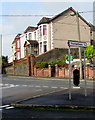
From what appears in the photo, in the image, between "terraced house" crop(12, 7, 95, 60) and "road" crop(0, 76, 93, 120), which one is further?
"terraced house" crop(12, 7, 95, 60)

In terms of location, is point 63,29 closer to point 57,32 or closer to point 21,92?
point 57,32

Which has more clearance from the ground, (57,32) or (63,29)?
(63,29)

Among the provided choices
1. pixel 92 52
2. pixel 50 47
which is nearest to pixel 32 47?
pixel 50 47

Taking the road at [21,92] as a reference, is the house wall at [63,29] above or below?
above

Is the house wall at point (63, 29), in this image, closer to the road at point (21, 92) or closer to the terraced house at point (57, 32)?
the terraced house at point (57, 32)

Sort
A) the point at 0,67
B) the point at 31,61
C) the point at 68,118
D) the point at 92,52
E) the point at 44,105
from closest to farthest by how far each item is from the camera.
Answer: the point at 68,118 → the point at 44,105 → the point at 92,52 → the point at 31,61 → the point at 0,67

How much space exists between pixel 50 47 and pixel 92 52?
35.6 ft

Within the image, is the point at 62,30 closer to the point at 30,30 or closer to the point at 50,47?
the point at 50,47

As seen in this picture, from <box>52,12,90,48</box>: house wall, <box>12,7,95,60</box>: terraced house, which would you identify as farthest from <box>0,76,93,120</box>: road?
<box>52,12,90,48</box>: house wall

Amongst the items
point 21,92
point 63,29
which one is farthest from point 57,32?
point 21,92

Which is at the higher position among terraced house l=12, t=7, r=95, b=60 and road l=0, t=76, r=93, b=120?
terraced house l=12, t=7, r=95, b=60

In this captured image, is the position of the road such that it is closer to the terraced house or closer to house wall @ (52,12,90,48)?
the terraced house

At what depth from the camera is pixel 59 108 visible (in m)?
8.88

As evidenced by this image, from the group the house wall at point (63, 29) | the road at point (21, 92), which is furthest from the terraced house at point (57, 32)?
the road at point (21, 92)
